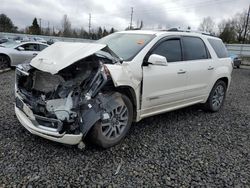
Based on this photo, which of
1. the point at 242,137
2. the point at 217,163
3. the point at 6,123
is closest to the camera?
the point at 217,163

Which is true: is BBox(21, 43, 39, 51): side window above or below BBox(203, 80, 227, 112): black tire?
above

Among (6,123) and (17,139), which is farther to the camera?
(6,123)

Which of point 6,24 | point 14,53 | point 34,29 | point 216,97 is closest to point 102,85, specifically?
point 216,97

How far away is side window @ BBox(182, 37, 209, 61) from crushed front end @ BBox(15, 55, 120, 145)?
1.92 metres

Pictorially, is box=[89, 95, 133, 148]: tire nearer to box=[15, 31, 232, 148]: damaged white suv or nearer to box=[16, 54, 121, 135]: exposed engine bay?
box=[15, 31, 232, 148]: damaged white suv

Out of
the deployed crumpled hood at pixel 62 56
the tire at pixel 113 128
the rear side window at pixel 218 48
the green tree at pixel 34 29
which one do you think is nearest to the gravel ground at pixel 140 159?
the tire at pixel 113 128

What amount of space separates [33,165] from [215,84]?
13.5 feet

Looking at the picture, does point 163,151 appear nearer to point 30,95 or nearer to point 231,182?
point 231,182

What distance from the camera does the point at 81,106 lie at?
294 cm

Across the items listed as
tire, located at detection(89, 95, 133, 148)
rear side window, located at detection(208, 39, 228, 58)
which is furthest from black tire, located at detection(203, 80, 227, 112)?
tire, located at detection(89, 95, 133, 148)

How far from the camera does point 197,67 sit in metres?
4.65

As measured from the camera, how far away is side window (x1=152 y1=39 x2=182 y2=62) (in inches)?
158

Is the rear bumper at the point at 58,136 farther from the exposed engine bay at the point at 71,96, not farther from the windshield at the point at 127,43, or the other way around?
the windshield at the point at 127,43

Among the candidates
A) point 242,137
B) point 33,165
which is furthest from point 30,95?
point 242,137
